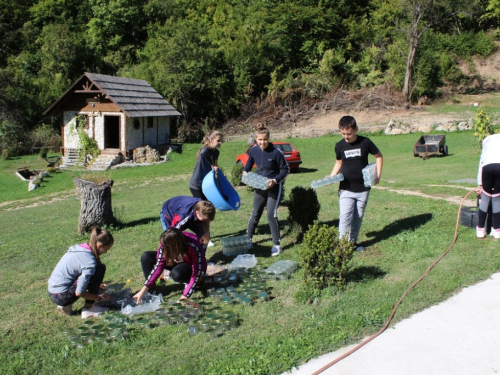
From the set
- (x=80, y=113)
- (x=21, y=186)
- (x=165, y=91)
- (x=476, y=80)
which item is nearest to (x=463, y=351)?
(x=21, y=186)

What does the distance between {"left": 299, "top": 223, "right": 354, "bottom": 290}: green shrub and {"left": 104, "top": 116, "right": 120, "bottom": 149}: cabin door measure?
25052 mm

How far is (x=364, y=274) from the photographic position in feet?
19.8

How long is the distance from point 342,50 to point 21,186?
29945mm

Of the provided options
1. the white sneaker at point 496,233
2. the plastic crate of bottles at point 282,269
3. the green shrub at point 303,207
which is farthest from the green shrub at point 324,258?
the white sneaker at point 496,233

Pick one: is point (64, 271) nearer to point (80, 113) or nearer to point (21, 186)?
point (21, 186)

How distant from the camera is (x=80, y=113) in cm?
2838

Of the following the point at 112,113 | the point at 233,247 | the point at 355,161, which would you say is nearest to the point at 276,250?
the point at 233,247

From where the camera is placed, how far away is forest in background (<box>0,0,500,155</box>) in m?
36.1

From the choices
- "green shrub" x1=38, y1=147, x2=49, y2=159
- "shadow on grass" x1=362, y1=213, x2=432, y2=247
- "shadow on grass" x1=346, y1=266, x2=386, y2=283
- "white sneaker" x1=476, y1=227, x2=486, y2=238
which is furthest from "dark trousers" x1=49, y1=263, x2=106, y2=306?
"green shrub" x1=38, y1=147, x2=49, y2=159

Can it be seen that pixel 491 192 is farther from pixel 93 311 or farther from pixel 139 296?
pixel 93 311

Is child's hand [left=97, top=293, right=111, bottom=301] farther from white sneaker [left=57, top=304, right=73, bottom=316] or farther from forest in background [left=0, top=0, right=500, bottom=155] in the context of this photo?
forest in background [left=0, top=0, right=500, bottom=155]

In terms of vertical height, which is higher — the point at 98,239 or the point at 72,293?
the point at 98,239

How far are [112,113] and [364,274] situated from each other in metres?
23.8

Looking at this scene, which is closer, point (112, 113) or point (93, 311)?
point (93, 311)
